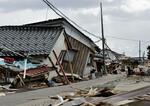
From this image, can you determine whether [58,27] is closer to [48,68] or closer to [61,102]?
[48,68]

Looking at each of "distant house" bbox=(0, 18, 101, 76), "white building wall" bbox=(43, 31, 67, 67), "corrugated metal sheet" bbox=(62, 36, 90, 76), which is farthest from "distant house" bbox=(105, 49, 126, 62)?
"white building wall" bbox=(43, 31, 67, 67)

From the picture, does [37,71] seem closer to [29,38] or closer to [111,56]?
[29,38]

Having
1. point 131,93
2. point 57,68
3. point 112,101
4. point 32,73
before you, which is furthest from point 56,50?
point 112,101

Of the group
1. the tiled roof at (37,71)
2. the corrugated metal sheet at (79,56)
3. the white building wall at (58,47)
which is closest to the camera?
the tiled roof at (37,71)

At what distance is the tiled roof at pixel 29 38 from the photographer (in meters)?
28.5

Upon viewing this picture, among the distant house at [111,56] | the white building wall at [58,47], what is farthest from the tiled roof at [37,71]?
the distant house at [111,56]

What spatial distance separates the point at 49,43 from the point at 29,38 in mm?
→ 1853

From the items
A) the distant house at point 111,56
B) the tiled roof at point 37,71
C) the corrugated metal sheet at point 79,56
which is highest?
the distant house at point 111,56

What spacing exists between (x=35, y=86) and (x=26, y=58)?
305 cm

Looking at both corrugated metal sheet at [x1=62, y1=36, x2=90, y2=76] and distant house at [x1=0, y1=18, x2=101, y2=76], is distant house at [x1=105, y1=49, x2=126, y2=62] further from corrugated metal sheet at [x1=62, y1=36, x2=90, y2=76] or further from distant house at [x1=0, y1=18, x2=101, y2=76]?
distant house at [x1=0, y1=18, x2=101, y2=76]

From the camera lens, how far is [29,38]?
3048 cm

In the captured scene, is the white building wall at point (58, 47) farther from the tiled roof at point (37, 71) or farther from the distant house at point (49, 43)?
the tiled roof at point (37, 71)

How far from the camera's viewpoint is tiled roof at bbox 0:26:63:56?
28.5 m

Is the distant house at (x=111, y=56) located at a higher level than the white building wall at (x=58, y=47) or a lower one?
higher
